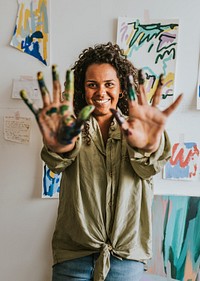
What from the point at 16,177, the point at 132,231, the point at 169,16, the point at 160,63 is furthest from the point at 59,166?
the point at 169,16

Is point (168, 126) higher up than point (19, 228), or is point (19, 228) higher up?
point (168, 126)

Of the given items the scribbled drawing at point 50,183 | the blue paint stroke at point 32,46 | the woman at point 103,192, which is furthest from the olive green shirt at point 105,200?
the blue paint stroke at point 32,46

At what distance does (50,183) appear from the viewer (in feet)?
3.80

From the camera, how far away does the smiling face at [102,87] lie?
866 mm

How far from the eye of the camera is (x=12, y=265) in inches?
47.1

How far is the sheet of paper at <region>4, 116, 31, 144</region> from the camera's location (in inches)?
44.9

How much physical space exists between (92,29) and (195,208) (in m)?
0.68

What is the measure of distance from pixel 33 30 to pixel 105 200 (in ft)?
2.01

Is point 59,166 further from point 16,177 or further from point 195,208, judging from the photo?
point 195,208

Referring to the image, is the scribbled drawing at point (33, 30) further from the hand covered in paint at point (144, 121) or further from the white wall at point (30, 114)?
the hand covered in paint at point (144, 121)

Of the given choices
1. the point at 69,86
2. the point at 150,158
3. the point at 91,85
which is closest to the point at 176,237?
the point at 150,158

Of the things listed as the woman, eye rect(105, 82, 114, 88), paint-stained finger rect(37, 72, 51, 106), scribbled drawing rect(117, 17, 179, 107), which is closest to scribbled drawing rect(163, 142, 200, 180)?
scribbled drawing rect(117, 17, 179, 107)

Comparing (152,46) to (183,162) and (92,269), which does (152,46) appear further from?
(92,269)

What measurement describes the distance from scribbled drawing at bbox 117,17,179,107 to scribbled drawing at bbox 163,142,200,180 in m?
0.16
